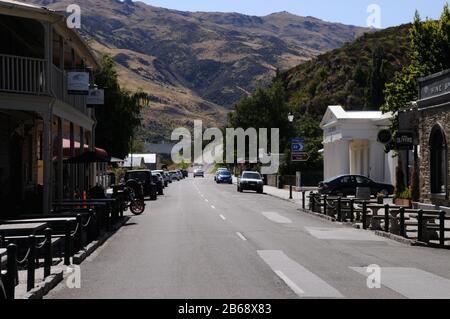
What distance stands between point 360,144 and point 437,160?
26508mm

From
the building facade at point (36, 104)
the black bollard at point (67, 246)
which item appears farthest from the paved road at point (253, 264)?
the building facade at point (36, 104)

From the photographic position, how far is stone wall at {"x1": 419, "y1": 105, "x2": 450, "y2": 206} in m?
28.2

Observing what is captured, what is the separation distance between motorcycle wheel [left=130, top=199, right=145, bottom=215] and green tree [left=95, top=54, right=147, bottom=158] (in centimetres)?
2294

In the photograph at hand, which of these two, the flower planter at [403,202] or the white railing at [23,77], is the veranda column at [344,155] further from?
the white railing at [23,77]

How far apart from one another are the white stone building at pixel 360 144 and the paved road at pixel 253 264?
91.4ft

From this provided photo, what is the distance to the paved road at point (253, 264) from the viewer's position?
35.7 ft

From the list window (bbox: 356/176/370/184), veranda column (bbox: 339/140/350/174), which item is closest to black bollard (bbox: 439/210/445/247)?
window (bbox: 356/176/370/184)

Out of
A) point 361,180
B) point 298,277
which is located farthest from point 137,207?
point 298,277

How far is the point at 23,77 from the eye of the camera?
22094 mm

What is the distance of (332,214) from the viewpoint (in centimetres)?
2870
